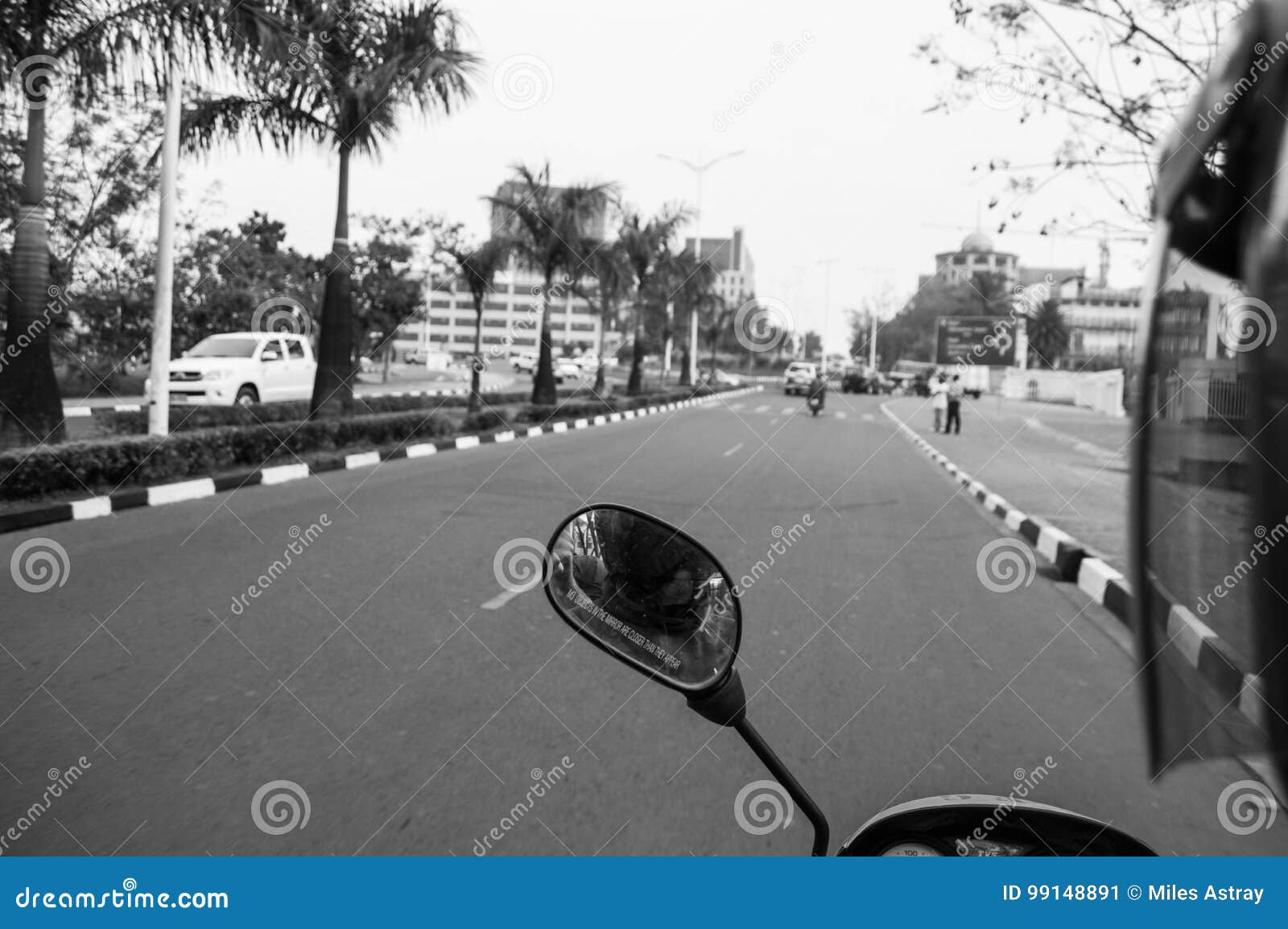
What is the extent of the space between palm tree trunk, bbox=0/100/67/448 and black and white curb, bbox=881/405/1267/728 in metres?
9.12

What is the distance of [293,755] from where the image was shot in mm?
3400

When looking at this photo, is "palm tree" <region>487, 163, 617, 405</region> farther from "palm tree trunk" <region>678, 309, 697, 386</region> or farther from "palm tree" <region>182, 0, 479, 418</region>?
"palm tree trunk" <region>678, 309, 697, 386</region>

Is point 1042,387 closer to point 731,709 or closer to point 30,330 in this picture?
point 30,330

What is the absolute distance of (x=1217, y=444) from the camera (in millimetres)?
904

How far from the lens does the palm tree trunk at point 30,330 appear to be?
1016 cm

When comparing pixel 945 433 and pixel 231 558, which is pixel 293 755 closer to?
pixel 231 558

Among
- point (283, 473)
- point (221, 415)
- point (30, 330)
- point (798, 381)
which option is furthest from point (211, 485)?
point (798, 381)

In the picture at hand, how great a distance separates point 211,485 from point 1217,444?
10.8 m

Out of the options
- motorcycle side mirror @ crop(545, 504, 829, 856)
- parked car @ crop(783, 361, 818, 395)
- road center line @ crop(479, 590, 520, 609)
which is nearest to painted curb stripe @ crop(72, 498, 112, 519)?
road center line @ crop(479, 590, 520, 609)

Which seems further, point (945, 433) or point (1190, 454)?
point (945, 433)

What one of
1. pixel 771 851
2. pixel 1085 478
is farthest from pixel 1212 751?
pixel 1085 478

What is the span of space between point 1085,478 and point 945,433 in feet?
36.9

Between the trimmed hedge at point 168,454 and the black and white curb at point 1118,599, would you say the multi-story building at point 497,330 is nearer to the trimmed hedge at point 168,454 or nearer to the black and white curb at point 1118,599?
the trimmed hedge at point 168,454

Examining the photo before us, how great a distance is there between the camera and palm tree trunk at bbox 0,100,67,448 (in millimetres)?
10156
